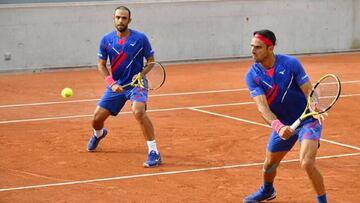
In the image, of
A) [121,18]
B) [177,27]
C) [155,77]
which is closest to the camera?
[121,18]

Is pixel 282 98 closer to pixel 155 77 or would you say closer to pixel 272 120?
pixel 272 120

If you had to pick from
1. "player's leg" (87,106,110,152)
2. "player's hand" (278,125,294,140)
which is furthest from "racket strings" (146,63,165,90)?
"player's hand" (278,125,294,140)

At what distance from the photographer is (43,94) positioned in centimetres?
1839

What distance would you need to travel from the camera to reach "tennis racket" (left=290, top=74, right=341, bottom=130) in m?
7.46

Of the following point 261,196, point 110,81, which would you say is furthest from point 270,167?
point 110,81

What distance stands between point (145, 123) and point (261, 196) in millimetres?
2587

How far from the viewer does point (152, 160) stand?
10.4 metres

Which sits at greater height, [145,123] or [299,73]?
[299,73]

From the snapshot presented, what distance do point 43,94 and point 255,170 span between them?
930cm

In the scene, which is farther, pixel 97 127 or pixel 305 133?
pixel 97 127

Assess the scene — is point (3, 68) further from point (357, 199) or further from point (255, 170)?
point (357, 199)

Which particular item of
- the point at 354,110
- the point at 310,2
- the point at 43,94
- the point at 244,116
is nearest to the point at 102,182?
the point at 244,116

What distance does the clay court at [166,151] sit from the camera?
908cm

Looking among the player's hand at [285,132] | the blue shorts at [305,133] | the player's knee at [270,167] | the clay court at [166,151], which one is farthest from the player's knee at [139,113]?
the player's hand at [285,132]
